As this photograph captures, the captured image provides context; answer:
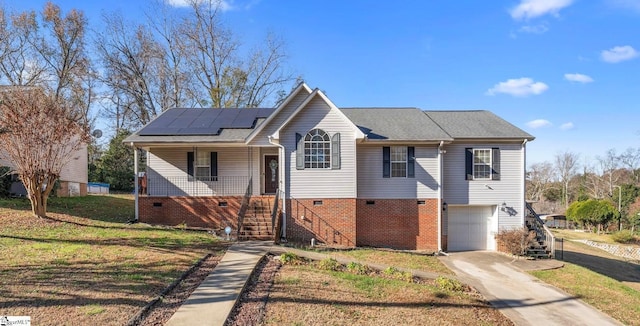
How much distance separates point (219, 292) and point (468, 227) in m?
12.5

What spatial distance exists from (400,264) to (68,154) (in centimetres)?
1341

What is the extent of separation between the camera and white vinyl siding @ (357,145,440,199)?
1456cm

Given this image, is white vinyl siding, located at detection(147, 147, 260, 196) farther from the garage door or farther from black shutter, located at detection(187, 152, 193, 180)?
the garage door

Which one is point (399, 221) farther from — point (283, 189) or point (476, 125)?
point (476, 125)

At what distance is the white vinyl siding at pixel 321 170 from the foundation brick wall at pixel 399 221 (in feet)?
4.67

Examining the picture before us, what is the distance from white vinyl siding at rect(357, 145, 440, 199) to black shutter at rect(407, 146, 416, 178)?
10 centimetres

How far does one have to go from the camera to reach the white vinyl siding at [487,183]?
15.1 m

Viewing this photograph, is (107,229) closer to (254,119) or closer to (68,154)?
(68,154)

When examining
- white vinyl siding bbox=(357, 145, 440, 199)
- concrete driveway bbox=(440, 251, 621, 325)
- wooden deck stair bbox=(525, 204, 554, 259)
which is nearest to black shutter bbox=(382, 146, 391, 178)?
white vinyl siding bbox=(357, 145, 440, 199)

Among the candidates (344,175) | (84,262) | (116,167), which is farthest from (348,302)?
(116,167)

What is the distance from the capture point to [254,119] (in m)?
16.9

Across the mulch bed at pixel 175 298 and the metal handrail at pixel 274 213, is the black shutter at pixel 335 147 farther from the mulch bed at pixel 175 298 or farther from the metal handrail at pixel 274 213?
the mulch bed at pixel 175 298

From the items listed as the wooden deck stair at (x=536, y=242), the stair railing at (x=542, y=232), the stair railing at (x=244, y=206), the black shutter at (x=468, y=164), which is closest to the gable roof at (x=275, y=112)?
the stair railing at (x=244, y=206)

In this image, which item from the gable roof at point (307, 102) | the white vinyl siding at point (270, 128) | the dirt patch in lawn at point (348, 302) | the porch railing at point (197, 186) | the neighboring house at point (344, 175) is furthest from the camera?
the porch railing at point (197, 186)
